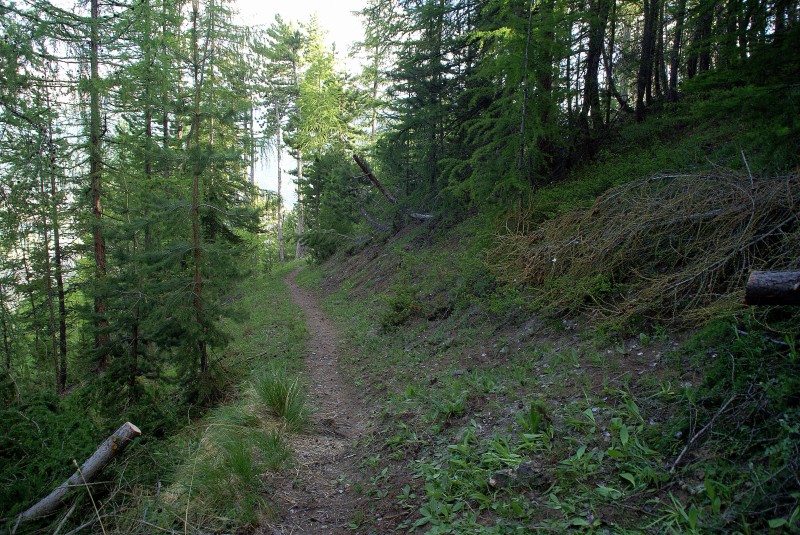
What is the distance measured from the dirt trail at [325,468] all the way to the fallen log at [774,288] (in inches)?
148

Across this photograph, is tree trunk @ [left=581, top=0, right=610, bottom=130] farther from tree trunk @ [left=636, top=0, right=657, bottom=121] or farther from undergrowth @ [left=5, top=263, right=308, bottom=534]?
undergrowth @ [left=5, top=263, right=308, bottom=534]

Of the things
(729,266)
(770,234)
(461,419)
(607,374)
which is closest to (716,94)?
(770,234)

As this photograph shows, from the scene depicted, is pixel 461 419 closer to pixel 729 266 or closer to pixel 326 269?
pixel 729 266

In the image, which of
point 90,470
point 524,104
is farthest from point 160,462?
point 524,104

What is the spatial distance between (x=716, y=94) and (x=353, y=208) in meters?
19.5

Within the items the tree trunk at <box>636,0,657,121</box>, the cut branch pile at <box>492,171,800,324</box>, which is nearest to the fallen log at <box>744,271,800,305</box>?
the cut branch pile at <box>492,171,800,324</box>

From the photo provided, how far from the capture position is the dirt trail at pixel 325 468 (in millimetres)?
3807

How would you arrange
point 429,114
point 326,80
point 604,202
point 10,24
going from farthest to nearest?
1. point 326,80
2. point 429,114
3. point 604,202
4. point 10,24

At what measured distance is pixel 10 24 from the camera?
226 inches

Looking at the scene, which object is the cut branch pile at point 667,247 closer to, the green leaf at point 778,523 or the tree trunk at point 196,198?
the green leaf at point 778,523

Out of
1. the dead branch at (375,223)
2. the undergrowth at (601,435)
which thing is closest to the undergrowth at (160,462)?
the undergrowth at (601,435)

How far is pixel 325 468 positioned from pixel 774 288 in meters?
4.53

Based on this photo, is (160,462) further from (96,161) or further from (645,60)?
(645,60)

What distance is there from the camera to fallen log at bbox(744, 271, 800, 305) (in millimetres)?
2785
